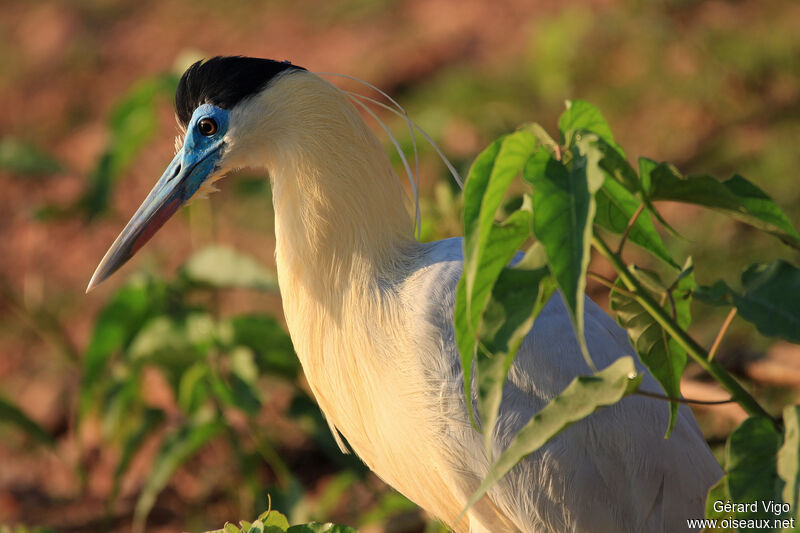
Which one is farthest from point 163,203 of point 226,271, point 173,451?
point 173,451

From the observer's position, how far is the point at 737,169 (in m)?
4.40

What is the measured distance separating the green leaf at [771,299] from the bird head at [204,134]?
1295 millimetres

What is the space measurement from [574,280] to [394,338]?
38.4 inches

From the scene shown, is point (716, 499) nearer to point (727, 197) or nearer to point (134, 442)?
point (727, 197)

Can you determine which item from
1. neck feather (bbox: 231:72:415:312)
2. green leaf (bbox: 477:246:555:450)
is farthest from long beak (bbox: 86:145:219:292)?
green leaf (bbox: 477:246:555:450)

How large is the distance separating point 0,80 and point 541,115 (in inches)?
178

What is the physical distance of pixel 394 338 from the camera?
6.70ft

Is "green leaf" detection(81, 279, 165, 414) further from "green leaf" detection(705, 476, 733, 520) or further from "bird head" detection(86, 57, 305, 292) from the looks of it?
"green leaf" detection(705, 476, 733, 520)

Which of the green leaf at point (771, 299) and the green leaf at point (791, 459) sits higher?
the green leaf at point (771, 299)

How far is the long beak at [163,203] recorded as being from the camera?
7.34ft

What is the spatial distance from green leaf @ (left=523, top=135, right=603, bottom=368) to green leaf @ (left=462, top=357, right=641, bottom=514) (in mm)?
46

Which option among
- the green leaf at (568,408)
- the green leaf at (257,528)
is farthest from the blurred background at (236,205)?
the green leaf at (568,408)

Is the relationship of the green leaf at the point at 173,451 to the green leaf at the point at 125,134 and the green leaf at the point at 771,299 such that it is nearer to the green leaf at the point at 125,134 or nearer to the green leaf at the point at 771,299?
the green leaf at the point at 125,134

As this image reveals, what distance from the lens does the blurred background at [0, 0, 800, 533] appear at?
3.12 meters
